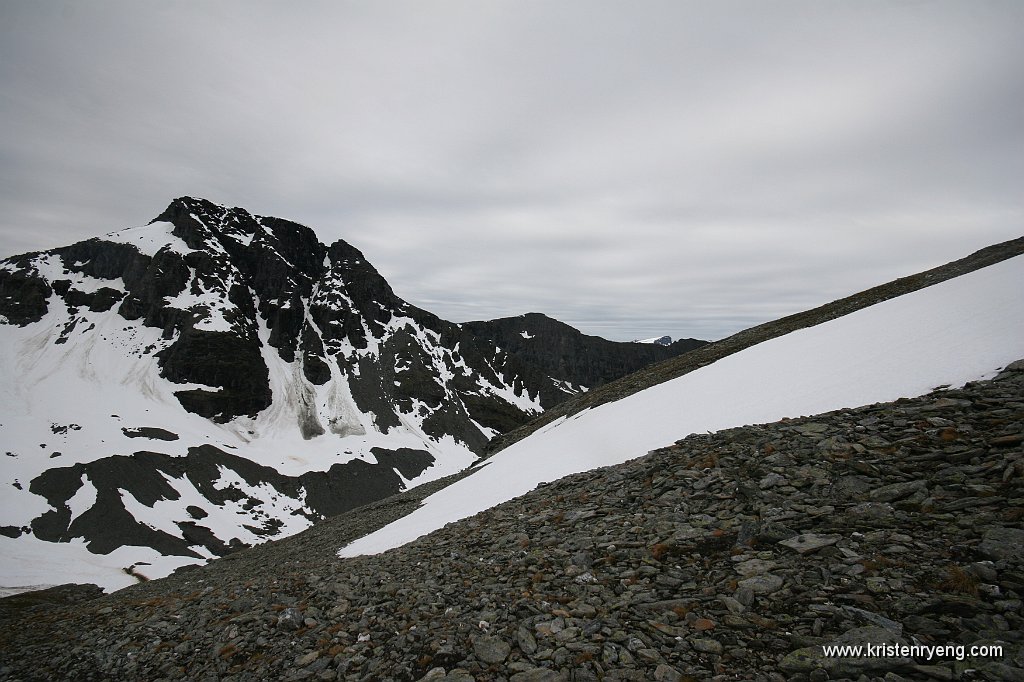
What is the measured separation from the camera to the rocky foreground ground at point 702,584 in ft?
17.1

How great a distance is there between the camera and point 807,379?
16.1 m

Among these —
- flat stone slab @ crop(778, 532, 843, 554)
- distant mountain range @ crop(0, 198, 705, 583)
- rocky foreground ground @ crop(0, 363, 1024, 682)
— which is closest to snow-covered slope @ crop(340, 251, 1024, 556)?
rocky foreground ground @ crop(0, 363, 1024, 682)

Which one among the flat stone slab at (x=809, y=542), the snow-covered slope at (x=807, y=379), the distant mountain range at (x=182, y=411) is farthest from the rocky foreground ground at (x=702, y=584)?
the distant mountain range at (x=182, y=411)

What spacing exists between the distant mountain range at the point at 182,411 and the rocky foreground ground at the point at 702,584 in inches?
3275

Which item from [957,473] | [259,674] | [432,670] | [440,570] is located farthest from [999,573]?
[259,674]

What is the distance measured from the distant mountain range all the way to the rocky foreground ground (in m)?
83.2

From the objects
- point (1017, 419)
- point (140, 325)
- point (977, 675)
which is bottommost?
point (977, 675)

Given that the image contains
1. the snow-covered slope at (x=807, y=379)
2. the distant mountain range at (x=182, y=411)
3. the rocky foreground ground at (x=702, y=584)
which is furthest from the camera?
the distant mountain range at (x=182, y=411)

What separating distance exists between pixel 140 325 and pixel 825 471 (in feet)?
690

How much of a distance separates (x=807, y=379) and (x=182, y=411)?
175152 mm

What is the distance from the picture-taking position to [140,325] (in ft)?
520

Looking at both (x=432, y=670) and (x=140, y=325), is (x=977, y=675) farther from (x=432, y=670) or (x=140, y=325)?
(x=140, y=325)

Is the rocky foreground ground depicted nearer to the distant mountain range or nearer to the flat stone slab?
the flat stone slab

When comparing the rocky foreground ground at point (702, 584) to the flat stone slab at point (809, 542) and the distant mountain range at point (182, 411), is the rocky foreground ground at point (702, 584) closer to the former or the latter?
the flat stone slab at point (809, 542)
